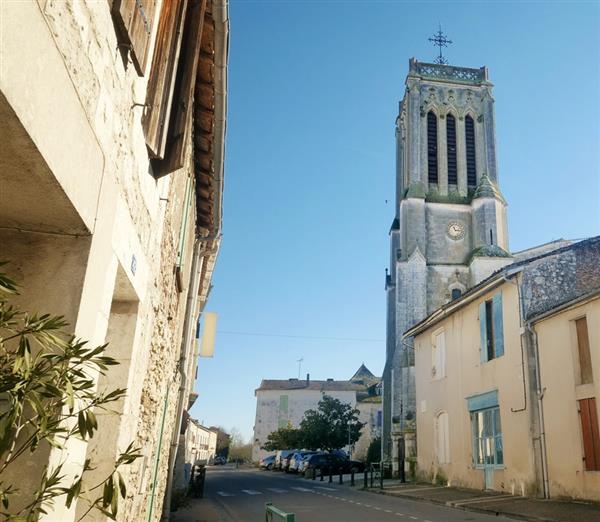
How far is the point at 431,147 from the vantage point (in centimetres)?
3753

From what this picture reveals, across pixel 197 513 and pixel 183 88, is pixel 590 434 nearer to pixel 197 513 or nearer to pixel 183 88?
pixel 197 513

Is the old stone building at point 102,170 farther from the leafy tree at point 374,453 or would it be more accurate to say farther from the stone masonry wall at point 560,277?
the leafy tree at point 374,453

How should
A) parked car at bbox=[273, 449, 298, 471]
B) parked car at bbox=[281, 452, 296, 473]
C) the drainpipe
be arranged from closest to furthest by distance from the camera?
1. the drainpipe
2. parked car at bbox=[281, 452, 296, 473]
3. parked car at bbox=[273, 449, 298, 471]

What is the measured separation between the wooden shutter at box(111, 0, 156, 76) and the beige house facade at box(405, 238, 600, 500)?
1116 cm

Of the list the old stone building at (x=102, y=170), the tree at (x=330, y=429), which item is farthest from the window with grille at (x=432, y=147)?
the old stone building at (x=102, y=170)

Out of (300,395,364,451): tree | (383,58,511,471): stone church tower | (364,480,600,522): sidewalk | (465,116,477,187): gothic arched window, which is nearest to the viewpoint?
(364,480,600,522): sidewalk

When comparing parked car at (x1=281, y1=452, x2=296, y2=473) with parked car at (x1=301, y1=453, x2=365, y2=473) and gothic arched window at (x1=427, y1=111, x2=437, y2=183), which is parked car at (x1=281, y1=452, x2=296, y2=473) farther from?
gothic arched window at (x1=427, y1=111, x2=437, y2=183)

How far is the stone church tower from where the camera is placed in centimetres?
3147

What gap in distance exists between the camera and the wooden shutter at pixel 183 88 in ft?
16.3

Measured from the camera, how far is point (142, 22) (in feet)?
12.1

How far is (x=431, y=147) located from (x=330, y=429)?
71.7 ft

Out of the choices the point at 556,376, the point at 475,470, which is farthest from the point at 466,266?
the point at 556,376

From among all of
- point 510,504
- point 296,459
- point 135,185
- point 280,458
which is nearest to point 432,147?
point 296,459

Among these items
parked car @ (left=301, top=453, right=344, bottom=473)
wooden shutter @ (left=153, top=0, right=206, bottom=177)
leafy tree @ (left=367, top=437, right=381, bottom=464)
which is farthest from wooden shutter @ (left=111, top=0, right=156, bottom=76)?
leafy tree @ (left=367, top=437, right=381, bottom=464)
